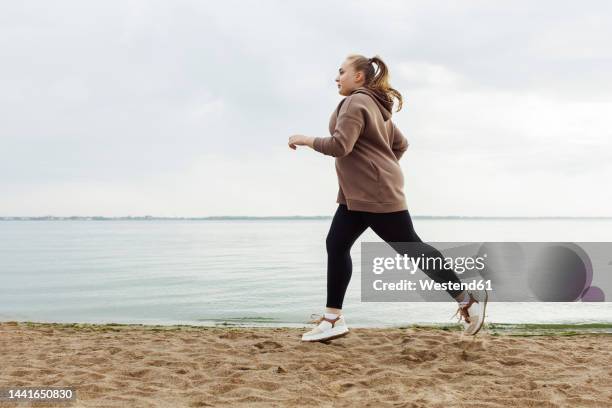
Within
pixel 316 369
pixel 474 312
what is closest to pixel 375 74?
pixel 474 312

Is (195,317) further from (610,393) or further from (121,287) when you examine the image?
(610,393)

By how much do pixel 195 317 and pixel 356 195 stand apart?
5.60 metres

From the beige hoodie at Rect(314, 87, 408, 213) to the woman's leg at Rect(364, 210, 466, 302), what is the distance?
71 millimetres

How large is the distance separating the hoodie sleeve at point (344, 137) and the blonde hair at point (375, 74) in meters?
0.44

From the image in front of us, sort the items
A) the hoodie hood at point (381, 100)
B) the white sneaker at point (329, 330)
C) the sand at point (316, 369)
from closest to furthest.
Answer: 1. the sand at point (316, 369)
2. the hoodie hood at point (381, 100)
3. the white sneaker at point (329, 330)

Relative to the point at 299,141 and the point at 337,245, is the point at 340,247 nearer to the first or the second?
the point at 337,245

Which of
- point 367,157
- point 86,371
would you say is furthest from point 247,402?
point 367,157

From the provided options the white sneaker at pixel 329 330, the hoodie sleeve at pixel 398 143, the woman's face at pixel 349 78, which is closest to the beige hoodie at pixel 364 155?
the woman's face at pixel 349 78

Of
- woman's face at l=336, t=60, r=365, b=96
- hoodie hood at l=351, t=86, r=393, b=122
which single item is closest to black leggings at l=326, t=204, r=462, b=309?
hoodie hood at l=351, t=86, r=393, b=122

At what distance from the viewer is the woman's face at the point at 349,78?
4.74 metres

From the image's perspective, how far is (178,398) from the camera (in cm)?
347

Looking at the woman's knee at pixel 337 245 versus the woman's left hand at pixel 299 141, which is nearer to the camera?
the woman's left hand at pixel 299 141

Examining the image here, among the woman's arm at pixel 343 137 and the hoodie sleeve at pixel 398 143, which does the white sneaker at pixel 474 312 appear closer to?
the hoodie sleeve at pixel 398 143

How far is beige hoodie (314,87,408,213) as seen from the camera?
4355 millimetres
